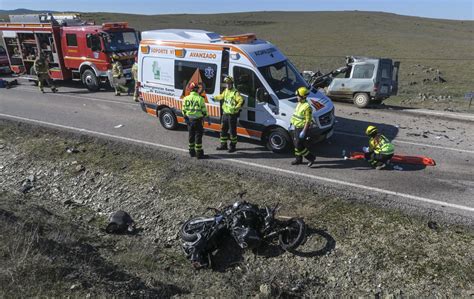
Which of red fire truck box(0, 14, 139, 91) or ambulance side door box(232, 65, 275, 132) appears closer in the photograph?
ambulance side door box(232, 65, 275, 132)

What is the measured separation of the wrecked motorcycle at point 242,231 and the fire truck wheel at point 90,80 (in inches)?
555

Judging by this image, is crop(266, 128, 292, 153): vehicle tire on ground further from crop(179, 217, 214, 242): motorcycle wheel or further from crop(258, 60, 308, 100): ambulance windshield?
crop(179, 217, 214, 242): motorcycle wheel

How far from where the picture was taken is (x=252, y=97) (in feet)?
34.3

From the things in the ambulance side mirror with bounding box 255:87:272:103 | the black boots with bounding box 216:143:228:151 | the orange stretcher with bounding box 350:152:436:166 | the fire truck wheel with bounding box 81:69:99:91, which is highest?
the ambulance side mirror with bounding box 255:87:272:103

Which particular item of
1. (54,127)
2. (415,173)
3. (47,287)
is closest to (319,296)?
(47,287)

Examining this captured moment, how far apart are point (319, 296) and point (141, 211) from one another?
4.41 metres

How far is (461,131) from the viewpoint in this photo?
12281mm

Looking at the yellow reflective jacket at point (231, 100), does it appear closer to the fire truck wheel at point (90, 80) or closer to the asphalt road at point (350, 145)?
the asphalt road at point (350, 145)

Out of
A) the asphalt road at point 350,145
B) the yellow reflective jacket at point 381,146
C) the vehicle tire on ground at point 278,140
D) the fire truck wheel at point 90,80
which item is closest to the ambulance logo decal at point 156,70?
the asphalt road at point 350,145

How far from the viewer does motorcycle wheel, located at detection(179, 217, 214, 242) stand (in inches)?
277

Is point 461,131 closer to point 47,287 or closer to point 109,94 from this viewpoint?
point 47,287

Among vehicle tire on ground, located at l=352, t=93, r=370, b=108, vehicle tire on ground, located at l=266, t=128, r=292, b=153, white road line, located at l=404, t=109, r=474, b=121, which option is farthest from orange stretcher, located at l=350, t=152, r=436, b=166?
vehicle tire on ground, located at l=352, t=93, r=370, b=108

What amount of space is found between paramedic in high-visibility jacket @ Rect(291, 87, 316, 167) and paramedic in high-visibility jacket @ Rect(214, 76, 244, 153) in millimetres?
1526

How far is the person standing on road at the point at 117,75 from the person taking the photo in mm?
17969
